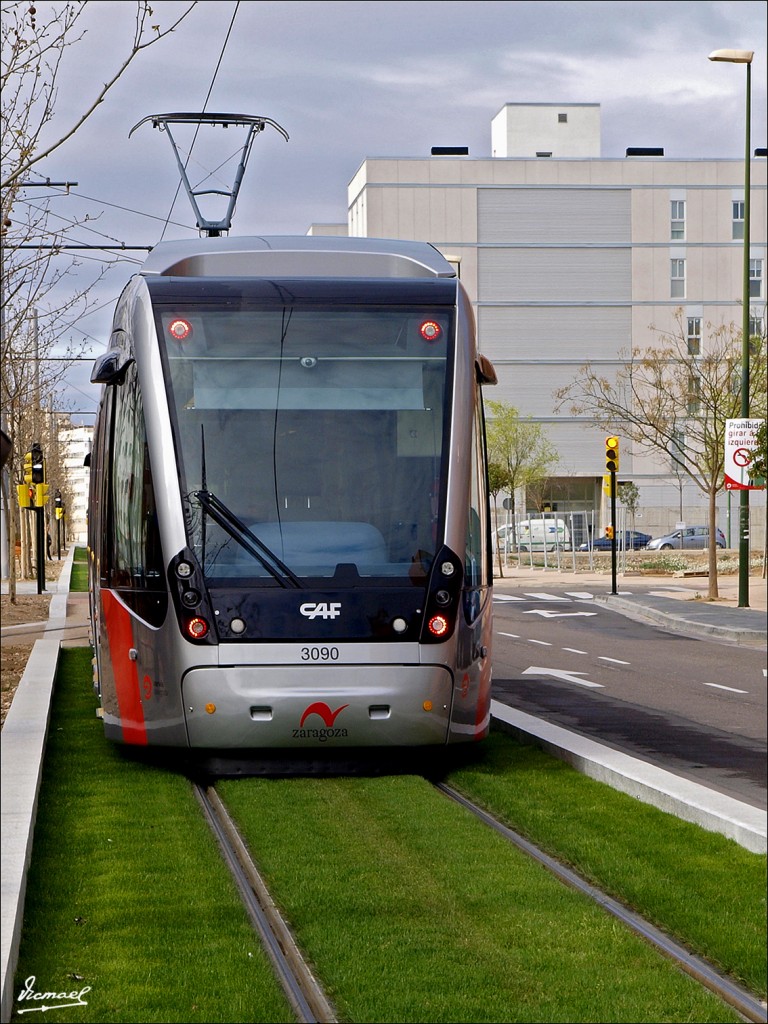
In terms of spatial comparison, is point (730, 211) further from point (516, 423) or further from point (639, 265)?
point (516, 423)

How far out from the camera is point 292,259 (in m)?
9.52

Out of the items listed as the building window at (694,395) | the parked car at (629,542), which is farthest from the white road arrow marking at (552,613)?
the parked car at (629,542)

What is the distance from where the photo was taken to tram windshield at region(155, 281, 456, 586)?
29.3 feet

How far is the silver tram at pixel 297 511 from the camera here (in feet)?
29.0

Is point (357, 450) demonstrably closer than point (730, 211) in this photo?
No

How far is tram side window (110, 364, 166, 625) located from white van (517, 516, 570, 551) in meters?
41.6

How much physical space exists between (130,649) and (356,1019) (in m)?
4.83

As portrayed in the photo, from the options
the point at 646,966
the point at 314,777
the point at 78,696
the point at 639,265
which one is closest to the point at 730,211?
the point at 646,966

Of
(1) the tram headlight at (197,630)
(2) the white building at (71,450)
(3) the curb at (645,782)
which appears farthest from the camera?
(2) the white building at (71,450)

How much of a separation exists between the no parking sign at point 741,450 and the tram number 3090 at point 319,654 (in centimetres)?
497

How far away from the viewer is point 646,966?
202 inches

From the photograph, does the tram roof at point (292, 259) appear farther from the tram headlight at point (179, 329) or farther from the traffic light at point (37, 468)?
the traffic light at point (37, 468)

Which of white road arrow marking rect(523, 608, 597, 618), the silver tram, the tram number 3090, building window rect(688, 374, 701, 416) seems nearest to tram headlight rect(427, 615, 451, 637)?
the silver tram

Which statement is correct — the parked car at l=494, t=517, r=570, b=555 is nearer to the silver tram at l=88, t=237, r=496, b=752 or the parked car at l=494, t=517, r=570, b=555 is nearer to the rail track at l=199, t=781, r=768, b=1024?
the silver tram at l=88, t=237, r=496, b=752
